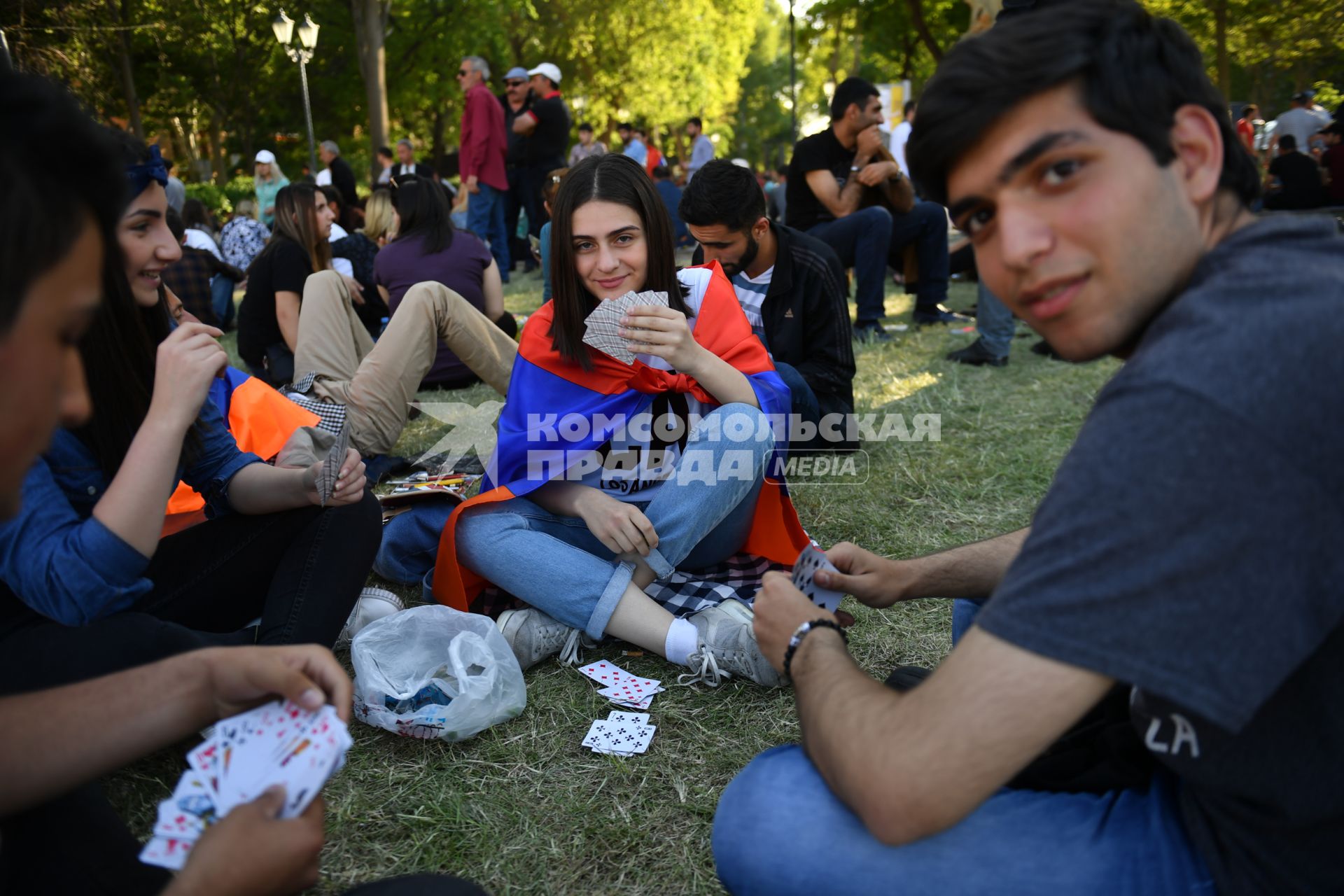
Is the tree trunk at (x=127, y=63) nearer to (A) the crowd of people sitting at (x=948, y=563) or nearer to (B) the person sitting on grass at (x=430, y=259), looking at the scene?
(B) the person sitting on grass at (x=430, y=259)

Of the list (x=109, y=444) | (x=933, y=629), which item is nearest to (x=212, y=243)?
(x=109, y=444)

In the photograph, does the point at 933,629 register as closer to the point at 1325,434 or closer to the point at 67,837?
the point at 1325,434

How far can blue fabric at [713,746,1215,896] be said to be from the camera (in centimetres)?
119

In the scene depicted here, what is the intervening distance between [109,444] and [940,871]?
1887 millimetres

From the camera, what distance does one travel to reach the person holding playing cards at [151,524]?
181cm

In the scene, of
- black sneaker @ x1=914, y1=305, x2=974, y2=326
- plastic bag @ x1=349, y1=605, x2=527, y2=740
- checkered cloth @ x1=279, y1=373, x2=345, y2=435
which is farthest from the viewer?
black sneaker @ x1=914, y1=305, x2=974, y2=326

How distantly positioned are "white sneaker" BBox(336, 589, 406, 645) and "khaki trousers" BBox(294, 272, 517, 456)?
1.51 m

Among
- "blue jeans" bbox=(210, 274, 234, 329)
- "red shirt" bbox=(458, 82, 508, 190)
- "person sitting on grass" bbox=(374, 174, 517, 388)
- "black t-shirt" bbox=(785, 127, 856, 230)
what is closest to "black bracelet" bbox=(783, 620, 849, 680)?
"person sitting on grass" bbox=(374, 174, 517, 388)

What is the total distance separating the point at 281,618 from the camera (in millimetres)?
2229

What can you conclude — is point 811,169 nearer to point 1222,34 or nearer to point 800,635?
point 800,635

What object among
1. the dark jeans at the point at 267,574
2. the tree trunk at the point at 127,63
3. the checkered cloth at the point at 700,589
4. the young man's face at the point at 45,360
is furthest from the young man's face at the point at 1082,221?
the tree trunk at the point at 127,63

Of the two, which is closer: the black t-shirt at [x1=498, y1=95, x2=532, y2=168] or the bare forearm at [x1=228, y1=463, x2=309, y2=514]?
the bare forearm at [x1=228, y1=463, x2=309, y2=514]

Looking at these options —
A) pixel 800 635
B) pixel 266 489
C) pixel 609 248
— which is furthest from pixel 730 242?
pixel 800 635

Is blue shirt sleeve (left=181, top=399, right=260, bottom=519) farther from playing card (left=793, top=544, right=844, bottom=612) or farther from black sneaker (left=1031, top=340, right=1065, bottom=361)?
black sneaker (left=1031, top=340, right=1065, bottom=361)
